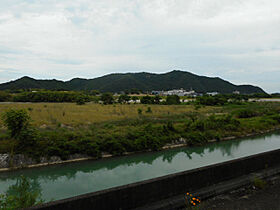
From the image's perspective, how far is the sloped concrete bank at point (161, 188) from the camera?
13.1 feet

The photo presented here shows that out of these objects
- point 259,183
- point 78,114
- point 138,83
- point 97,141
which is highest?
point 138,83

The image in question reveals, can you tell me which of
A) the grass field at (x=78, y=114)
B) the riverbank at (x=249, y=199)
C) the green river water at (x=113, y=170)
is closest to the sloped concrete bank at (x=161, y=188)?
the riverbank at (x=249, y=199)

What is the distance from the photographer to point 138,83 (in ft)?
447

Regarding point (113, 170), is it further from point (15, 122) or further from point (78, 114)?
point (78, 114)

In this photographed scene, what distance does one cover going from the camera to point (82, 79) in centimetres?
14850

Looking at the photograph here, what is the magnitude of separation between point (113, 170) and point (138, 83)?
4899 inches

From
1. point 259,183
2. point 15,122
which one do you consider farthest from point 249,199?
point 15,122

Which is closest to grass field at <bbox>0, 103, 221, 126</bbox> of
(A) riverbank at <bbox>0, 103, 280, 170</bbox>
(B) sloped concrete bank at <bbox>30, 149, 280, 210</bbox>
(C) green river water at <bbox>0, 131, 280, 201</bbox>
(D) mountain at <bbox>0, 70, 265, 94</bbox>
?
(A) riverbank at <bbox>0, 103, 280, 170</bbox>

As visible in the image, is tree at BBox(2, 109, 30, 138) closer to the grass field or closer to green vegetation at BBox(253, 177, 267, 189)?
the grass field

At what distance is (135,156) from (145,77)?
150648 millimetres

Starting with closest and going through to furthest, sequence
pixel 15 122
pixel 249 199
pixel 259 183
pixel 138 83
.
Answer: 1. pixel 249 199
2. pixel 259 183
3. pixel 15 122
4. pixel 138 83

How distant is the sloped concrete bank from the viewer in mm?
3998

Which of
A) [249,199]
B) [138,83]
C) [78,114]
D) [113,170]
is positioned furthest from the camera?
[138,83]

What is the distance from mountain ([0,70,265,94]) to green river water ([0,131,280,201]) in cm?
10565
